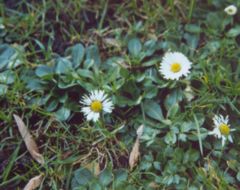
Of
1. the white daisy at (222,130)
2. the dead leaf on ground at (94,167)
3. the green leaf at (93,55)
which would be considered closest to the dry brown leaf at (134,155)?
the dead leaf on ground at (94,167)

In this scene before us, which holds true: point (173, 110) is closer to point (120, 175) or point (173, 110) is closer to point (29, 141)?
point (120, 175)

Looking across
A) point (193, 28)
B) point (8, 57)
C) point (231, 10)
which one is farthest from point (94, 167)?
point (231, 10)

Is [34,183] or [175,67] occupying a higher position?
[175,67]

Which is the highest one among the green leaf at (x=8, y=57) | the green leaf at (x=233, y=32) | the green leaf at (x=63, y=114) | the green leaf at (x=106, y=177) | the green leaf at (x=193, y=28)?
the green leaf at (x=8, y=57)

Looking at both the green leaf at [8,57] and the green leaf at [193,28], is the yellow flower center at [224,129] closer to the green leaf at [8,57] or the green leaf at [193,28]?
the green leaf at [193,28]

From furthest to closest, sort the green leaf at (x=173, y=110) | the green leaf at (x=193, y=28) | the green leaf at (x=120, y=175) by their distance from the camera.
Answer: the green leaf at (x=193, y=28) → the green leaf at (x=173, y=110) → the green leaf at (x=120, y=175)

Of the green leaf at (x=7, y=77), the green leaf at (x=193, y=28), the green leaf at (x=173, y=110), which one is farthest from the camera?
the green leaf at (x=193, y=28)

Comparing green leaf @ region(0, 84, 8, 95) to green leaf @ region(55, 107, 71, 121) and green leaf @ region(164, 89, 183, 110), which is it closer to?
green leaf @ region(55, 107, 71, 121)
